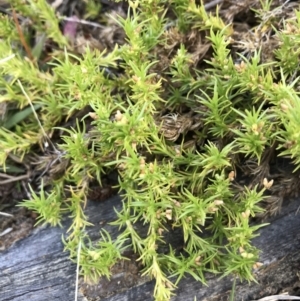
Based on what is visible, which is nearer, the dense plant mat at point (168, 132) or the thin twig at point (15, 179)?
the dense plant mat at point (168, 132)

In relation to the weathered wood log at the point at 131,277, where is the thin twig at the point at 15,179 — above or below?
above

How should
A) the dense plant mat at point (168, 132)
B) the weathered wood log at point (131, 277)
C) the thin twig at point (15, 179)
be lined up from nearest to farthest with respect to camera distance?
the dense plant mat at point (168, 132), the weathered wood log at point (131, 277), the thin twig at point (15, 179)

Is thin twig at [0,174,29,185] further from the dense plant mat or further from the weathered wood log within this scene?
the weathered wood log

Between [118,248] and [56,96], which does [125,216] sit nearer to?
Result: [118,248]

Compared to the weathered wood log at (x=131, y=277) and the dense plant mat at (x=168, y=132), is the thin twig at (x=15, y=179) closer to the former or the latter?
the dense plant mat at (x=168, y=132)

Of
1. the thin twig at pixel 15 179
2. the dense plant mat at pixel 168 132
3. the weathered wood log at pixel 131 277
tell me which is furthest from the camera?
the thin twig at pixel 15 179

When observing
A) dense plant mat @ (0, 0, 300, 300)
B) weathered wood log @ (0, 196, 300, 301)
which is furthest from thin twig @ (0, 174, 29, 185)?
weathered wood log @ (0, 196, 300, 301)

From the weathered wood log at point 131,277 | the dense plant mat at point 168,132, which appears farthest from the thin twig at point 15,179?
the weathered wood log at point 131,277
